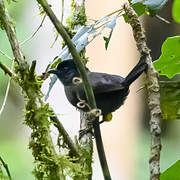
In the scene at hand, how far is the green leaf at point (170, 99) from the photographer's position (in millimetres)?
1705

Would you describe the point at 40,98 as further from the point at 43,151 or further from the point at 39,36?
the point at 39,36

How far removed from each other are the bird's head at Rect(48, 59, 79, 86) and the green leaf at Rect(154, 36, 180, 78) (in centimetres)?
102

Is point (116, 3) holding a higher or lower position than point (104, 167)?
higher

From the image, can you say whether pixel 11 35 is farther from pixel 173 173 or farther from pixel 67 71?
pixel 67 71

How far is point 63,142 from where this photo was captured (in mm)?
1650

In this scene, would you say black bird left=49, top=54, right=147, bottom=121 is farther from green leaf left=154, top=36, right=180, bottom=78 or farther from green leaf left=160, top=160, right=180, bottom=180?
green leaf left=160, top=160, right=180, bottom=180

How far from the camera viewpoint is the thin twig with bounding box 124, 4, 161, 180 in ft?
4.52

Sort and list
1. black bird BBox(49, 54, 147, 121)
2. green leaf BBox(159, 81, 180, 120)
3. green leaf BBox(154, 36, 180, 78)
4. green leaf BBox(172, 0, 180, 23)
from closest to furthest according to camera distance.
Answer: green leaf BBox(172, 0, 180, 23), green leaf BBox(154, 36, 180, 78), green leaf BBox(159, 81, 180, 120), black bird BBox(49, 54, 147, 121)

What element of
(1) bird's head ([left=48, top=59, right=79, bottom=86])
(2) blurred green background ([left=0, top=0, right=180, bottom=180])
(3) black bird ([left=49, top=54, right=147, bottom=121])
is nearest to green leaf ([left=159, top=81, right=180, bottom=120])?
(3) black bird ([left=49, top=54, right=147, bottom=121])

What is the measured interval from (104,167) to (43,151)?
30 centimetres

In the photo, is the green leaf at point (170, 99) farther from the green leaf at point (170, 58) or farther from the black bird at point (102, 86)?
the black bird at point (102, 86)

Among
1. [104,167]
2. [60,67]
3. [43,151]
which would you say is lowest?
[104,167]

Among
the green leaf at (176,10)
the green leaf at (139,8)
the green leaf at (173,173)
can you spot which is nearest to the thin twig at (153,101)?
the green leaf at (173,173)

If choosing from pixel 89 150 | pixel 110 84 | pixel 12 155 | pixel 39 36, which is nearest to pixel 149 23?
pixel 39 36
